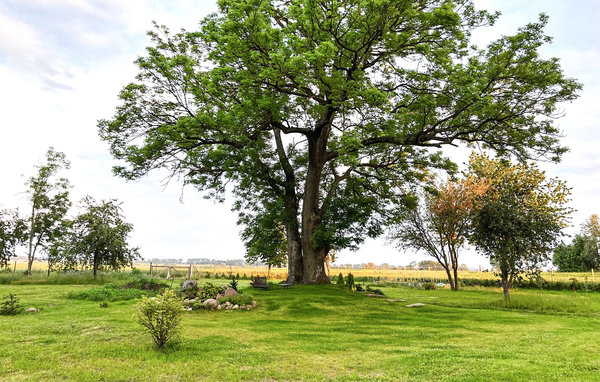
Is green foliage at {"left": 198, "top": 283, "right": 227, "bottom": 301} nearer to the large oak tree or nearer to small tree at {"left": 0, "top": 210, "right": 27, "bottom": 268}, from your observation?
the large oak tree

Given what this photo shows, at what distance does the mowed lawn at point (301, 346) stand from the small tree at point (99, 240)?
1263cm

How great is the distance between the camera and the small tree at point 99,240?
25484 millimetres

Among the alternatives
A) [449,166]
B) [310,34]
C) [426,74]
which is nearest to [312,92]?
[310,34]

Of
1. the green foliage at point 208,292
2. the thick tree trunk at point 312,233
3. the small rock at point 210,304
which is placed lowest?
the small rock at point 210,304

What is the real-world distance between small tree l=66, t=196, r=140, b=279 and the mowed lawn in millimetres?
12627

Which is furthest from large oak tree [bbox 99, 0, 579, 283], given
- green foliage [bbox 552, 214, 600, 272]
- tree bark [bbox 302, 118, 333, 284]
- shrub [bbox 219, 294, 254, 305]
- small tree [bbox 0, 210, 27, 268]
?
green foliage [bbox 552, 214, 600, 272]

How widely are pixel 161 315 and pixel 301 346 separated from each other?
3220 millimetres

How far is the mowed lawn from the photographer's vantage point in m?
5.97

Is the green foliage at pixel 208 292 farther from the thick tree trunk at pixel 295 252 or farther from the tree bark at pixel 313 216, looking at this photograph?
the thick tree trunk at pixel 295 252

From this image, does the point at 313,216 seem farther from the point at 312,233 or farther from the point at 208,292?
the point at 208,292

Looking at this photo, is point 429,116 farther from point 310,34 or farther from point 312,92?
point 310,34

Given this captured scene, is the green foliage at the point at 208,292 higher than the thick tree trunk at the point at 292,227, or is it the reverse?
the thick tree trunk at the point at 292,227

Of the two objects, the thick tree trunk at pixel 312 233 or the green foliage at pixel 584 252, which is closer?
the thick tree trunk at pixel 312 233

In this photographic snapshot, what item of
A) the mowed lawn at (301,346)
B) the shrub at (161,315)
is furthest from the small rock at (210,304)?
the shrub at (161,315)
